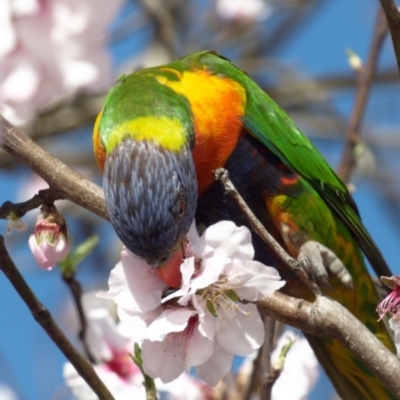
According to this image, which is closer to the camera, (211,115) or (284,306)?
(284,306)

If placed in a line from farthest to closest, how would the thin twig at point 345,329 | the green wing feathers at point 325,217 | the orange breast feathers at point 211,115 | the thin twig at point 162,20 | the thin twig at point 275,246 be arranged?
the thin twig at point 162,20
the green wing feathers at point 325,217
the orange breast feathers at point 211,115
the thin twig at point 275,246
the thin twig at point 345,329

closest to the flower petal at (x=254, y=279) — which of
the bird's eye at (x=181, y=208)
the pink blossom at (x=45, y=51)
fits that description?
the bird's eye at (x=181, y=208)

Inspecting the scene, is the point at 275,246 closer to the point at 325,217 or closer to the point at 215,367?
the point at 215,367

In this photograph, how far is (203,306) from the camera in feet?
6.29

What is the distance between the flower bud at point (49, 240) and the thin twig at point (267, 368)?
59 cm

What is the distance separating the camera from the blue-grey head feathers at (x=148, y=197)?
2029 mm

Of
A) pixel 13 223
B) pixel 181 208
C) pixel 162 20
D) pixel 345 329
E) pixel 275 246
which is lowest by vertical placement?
pixel 345 329

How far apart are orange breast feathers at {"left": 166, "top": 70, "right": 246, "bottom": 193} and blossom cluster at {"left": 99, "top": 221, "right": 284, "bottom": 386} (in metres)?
0.57

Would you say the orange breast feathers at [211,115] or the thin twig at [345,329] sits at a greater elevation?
the orange breast feathers at [211,115]

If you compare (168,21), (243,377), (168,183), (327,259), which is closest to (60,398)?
(243,377)

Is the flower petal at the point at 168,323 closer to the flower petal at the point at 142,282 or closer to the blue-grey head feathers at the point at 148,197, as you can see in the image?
the flower petal at the point at 142,282

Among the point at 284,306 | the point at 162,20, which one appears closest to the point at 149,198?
the point at 284,306

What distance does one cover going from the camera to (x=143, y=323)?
1.93 metres

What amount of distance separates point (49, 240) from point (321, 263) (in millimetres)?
994
